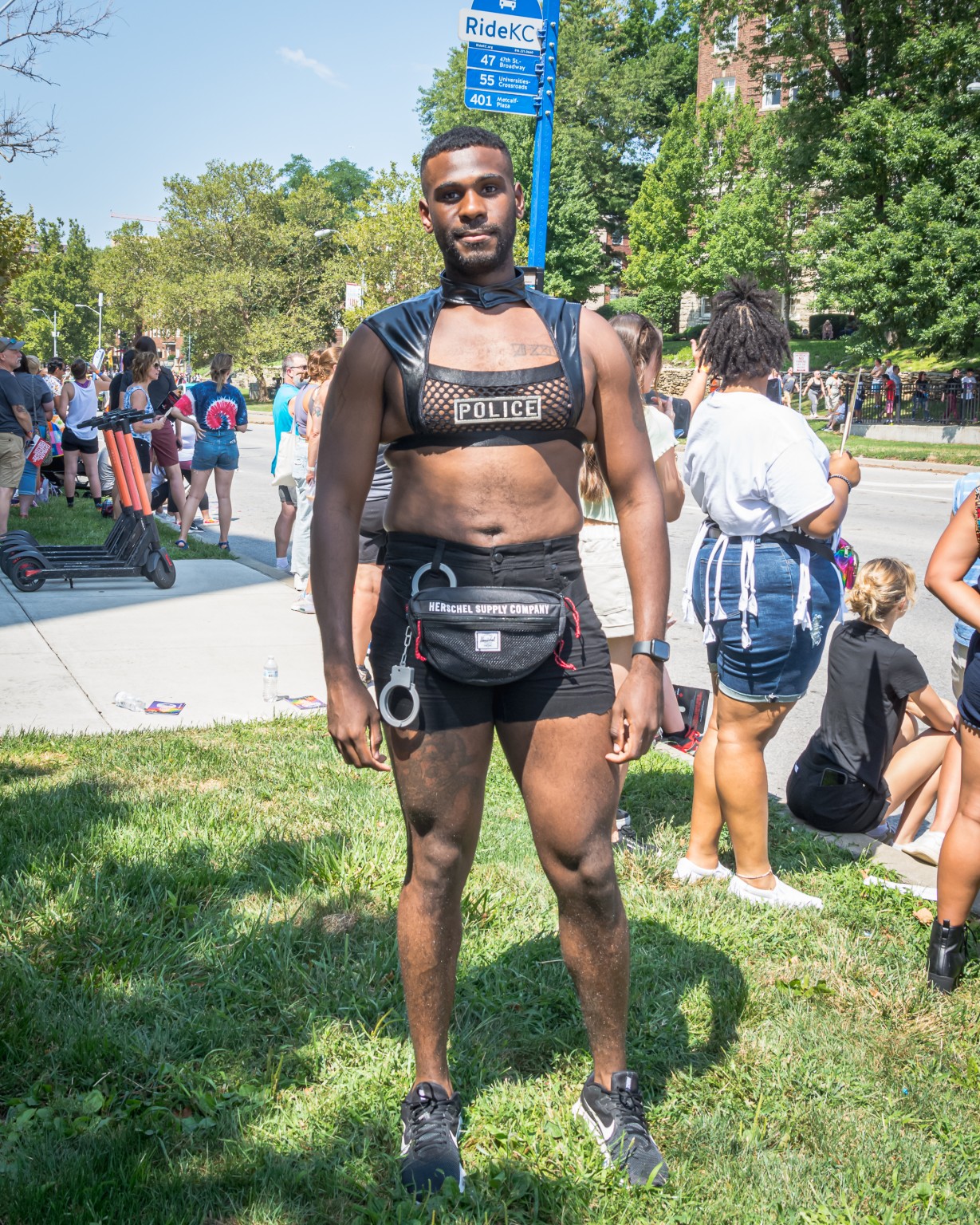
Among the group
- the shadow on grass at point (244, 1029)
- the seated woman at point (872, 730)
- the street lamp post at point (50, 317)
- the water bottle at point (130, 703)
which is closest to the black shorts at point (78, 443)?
the water bottle at point (130, 703)

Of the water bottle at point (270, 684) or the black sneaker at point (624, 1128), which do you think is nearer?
the black sneaker at point (624, 1128)

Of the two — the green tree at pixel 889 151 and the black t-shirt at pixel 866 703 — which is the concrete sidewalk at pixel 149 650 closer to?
the black t-shirt at pixel 866 703

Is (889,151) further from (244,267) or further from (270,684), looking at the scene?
(244,267)

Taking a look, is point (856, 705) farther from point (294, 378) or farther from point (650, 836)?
point (294, 378)

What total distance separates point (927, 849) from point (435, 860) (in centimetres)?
275

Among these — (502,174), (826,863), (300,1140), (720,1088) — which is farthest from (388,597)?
(826,863)

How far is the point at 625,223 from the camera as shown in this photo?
69000mm

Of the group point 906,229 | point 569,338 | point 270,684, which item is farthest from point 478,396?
point 906,229

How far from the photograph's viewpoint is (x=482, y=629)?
2.51 m

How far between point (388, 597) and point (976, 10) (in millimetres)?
35381

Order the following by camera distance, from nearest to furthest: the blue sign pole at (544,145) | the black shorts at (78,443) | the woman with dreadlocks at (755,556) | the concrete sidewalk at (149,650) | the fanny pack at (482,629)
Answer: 1. the fanny pack at (482,629)
2. the woman with dreadlocks at (755,556)
3. the concrete sidewalk at (149,650)
4. the blue sign pole at (544,145)
5. the black shorts at (78,443)

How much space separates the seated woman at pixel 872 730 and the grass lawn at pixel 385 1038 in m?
0.33

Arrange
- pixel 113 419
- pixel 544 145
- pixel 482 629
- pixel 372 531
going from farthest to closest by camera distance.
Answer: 1. pixel 113 419
2. pixel 544 145
3. pixel 372 531
4. pixel 482 629

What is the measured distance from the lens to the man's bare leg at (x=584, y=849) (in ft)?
8.50
